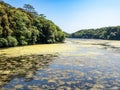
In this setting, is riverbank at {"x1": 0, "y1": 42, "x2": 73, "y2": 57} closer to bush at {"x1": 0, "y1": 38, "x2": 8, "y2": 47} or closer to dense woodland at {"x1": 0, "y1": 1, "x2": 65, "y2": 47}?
bush at {"x1": 0, "y1": 38, "x2": 8, "y2": 47}

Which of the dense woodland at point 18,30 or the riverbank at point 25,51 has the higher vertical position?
the dense woodland at point 18,30

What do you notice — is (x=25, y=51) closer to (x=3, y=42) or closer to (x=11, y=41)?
(x=3, y=42)

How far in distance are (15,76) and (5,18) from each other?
34.4 meters

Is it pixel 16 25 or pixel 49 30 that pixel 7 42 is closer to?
pixel 16 25

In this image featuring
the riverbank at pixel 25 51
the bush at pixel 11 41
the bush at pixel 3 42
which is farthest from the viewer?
the bush at pixel 11 41

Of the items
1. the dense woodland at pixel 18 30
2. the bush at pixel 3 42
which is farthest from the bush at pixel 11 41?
Result: the bush at pixel 3 42

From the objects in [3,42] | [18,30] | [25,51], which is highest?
[18,30]

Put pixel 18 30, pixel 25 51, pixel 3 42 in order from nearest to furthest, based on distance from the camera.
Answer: pixel 25 51, pixel 3 42, pixel 18 30

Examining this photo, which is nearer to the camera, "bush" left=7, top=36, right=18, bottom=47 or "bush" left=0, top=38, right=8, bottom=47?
"bush" left=0, top=38, right=8, bottom=47

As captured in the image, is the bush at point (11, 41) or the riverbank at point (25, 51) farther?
the bush at point (11, 41)

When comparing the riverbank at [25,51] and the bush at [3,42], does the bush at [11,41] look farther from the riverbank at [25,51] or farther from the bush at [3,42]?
the riverbank at [25,51]

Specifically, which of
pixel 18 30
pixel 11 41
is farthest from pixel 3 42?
pixel 18 30

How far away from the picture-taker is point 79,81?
15992mm

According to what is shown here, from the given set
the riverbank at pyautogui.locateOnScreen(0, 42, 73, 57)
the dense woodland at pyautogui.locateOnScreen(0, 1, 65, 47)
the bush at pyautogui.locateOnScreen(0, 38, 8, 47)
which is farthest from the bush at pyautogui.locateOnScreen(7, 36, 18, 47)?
the riverbank at pyautogui.locateOnScreen(0, 42, 73, 57)
